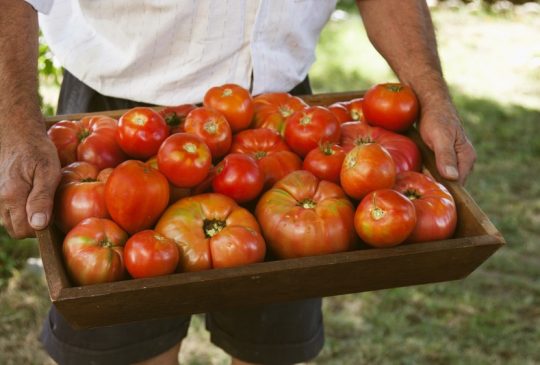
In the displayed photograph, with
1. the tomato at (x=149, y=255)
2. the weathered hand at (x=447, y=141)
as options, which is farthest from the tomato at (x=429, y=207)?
the tomato at (x=149, y=255)

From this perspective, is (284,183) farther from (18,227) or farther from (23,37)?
(23,37)

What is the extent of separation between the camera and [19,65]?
1.79m

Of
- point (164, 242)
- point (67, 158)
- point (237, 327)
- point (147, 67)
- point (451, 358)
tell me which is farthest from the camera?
point (451, 358)

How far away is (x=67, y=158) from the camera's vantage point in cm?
177

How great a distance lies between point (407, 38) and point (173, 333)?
1079mm

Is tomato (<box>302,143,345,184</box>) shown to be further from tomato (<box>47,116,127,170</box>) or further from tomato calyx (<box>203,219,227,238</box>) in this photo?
tomato (<box>47,116,127,170</box>)

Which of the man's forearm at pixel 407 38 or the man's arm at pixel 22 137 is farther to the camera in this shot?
the man's forearm at pixel 407 38

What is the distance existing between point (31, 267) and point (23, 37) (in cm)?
190

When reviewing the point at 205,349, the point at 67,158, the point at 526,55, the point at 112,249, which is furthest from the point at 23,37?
the point at 526,55

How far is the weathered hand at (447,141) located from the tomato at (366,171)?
23 centimetres

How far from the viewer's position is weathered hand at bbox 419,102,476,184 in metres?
1.81

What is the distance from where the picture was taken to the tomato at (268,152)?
68.5 inches

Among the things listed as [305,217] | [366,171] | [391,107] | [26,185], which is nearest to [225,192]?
[305,217]

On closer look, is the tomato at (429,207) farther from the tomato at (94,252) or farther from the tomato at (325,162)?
the tomato at (94,252)
